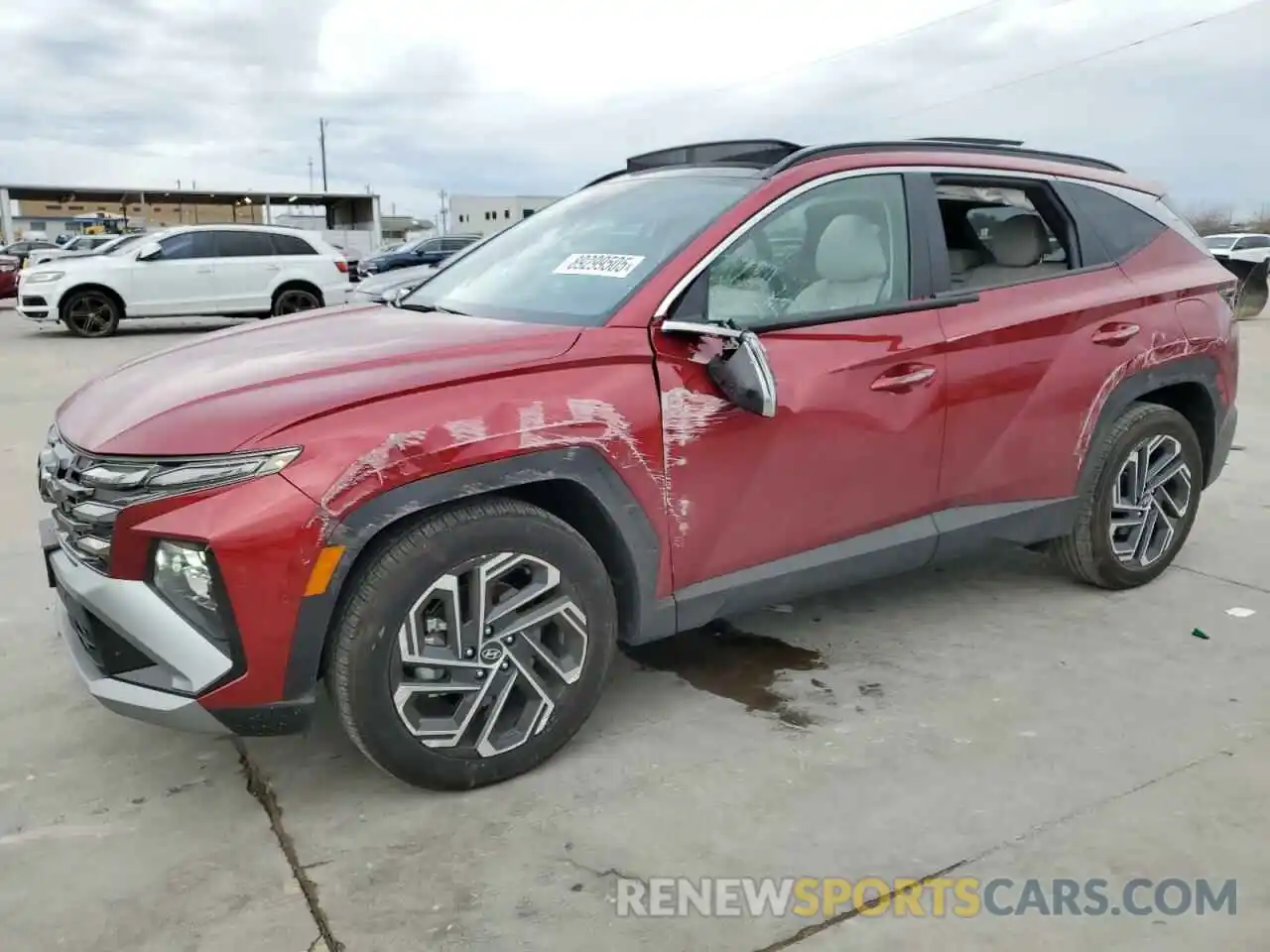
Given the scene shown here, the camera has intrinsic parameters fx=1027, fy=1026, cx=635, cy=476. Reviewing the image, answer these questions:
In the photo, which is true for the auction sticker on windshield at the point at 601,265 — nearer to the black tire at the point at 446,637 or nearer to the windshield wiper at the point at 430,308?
the windshield wiper at the point at 430,308

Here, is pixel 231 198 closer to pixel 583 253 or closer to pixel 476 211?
pixel 476 211

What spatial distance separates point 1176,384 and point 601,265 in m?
2.50

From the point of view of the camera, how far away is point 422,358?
2.69m

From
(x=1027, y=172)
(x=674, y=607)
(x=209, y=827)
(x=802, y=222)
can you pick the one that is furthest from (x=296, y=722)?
(x=1027, y=172)

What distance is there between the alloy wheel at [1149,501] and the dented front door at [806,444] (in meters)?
1.10

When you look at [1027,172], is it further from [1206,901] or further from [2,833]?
[2,833]

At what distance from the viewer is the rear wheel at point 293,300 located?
50.2 ft

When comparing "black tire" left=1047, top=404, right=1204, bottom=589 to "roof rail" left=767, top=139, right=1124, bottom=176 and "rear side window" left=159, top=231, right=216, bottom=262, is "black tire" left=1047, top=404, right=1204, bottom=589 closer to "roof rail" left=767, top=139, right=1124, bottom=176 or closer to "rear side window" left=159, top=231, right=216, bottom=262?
"roof rail" left=767, top=139, right=1124, bottom=176

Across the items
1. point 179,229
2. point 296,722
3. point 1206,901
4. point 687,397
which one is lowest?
point 1206,901

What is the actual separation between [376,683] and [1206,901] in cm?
199

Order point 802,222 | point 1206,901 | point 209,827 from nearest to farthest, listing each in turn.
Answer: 1. point 1206,901
2. point 209,827
3. point 802,222

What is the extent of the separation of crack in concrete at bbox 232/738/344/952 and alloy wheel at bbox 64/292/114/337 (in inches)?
533

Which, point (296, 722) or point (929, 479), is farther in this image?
point (929, 479)

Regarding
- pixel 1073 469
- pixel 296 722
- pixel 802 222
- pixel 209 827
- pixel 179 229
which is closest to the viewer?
pixel 296 722
